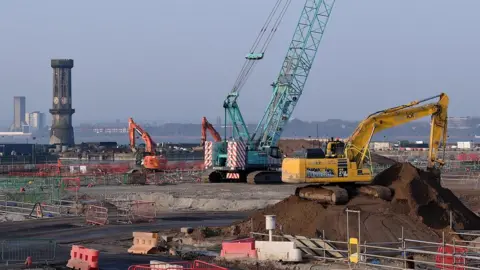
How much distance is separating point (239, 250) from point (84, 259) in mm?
5116

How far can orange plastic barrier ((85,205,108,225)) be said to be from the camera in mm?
41625

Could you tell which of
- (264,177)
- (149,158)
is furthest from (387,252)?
(149,158)

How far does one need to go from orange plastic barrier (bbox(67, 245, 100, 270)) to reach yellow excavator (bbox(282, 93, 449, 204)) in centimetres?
1169

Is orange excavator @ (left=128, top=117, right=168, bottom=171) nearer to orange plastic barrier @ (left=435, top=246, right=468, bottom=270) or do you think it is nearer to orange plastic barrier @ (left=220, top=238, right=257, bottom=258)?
orange plastic barrier @ (left=220, top=238, right=257, bottom=258)

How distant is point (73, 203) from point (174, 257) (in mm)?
19149

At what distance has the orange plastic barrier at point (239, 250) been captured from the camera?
2950cm

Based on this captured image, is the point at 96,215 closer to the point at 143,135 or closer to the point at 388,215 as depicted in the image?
the point at 388,215

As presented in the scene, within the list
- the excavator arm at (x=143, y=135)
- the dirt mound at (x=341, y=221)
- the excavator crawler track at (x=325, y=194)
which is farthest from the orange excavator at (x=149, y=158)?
the dirt mound at (x=341, y=221)

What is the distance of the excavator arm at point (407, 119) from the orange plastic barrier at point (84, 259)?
14.9 meters

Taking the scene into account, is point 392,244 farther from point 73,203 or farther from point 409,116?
point 73,203

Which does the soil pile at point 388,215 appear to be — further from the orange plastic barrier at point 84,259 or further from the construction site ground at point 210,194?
the construction site ground at point 210,194

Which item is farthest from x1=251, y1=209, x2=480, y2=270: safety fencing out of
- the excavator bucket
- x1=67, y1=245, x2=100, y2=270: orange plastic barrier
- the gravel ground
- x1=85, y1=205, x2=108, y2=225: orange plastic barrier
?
the gravel ground

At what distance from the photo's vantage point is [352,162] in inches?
1492

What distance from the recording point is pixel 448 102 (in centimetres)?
4012
